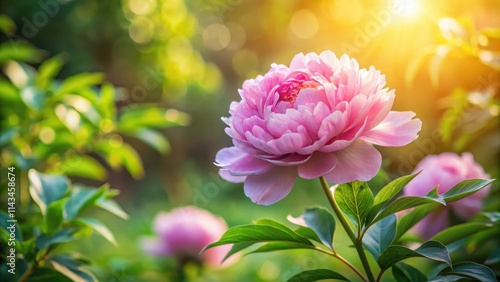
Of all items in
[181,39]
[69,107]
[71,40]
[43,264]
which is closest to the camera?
[43,264]

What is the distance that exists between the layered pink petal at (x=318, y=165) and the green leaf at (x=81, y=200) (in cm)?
38

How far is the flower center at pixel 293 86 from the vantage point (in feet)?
1.85

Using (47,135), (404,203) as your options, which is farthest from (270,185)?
(47,135)

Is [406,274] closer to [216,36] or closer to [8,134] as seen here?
[8,134]

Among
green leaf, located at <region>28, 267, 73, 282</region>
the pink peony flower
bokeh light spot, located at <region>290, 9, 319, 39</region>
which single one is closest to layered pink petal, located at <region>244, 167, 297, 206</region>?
the pink peony flower

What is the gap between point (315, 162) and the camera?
0.54m

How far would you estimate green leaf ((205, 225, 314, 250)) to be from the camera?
58cm

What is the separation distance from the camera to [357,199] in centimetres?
58

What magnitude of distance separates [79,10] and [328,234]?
3340 millimetres

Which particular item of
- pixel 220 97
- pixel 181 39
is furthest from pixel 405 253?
pixel 220 97

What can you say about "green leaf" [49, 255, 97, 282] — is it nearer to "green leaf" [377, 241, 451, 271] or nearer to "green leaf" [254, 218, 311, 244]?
"green leaf" [254, 218, 311, 244]

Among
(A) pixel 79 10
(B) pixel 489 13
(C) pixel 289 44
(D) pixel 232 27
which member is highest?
(D) pixel 232 27

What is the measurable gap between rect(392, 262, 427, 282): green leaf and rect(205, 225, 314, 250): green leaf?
12 cm

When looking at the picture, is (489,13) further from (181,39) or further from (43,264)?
(181,39)
